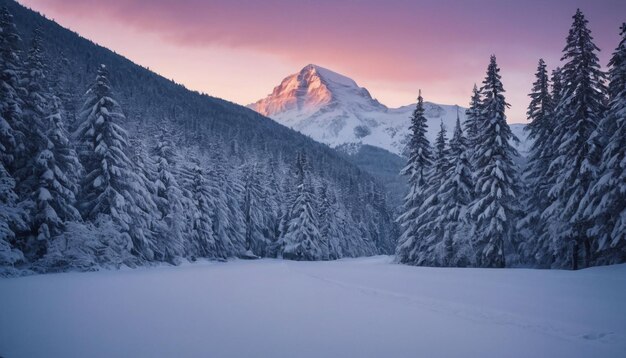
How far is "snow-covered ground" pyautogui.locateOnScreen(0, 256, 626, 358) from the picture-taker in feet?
18.9

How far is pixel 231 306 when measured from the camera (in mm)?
9312

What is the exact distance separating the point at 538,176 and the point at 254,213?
127ft

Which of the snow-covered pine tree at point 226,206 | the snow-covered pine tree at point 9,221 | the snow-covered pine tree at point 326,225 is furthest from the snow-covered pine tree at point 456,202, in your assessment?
the snow-covered pine tree at point 326,225

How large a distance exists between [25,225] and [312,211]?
121 ft

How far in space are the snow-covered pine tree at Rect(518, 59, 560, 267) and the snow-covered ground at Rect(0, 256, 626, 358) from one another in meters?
15.7

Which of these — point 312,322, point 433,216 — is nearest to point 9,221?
point 312,322

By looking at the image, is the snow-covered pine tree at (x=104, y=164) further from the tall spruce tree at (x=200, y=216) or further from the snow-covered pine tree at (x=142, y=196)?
the tall spruce tree at (x=200, y=216)

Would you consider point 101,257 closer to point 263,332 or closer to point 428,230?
point 263,332

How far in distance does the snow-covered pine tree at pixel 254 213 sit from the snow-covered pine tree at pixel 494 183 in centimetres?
3536

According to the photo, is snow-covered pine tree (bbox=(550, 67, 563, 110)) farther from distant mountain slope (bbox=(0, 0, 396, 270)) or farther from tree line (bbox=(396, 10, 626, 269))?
distant mountain slope (bbox=(0, 0, 396, 270))

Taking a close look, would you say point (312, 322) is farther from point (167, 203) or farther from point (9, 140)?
point (167, 203)

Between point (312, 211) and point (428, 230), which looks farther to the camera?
point (312, 211)

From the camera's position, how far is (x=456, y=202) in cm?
2948

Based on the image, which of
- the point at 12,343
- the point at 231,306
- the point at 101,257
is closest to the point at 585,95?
the point at 231,306
